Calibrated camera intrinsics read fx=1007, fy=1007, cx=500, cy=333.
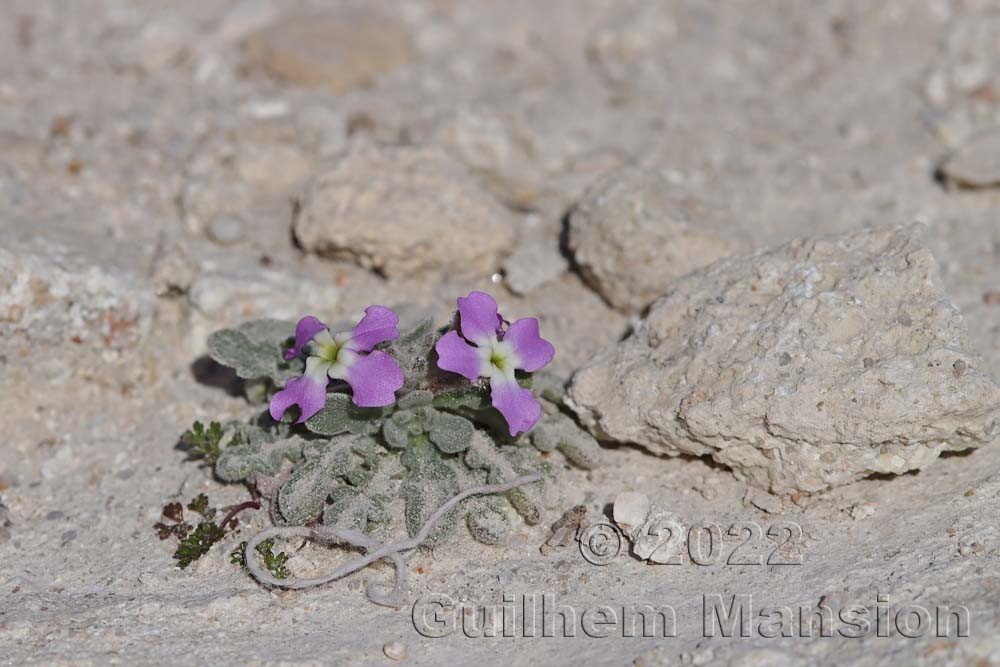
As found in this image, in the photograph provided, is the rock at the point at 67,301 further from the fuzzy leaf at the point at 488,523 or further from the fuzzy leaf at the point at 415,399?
the fuzzy leaf at the point at 488,523

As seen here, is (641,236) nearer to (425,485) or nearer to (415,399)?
(415,399)

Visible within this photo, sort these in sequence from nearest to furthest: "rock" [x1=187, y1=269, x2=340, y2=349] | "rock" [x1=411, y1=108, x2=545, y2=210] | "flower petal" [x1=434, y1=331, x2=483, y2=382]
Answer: "flower petal" [x1=434, y1=331, x2=483, y2=382]
"rock" [x1=187, y1=269, x2=340, y2=349]
"rock" [x1=411, y1=108, x2=545, y2=210]

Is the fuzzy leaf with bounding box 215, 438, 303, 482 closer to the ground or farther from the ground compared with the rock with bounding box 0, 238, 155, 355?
closer to the ground

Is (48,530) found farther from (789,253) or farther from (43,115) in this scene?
(789,253)

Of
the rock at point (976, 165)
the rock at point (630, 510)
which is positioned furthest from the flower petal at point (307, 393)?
the rock at point (976, 165)

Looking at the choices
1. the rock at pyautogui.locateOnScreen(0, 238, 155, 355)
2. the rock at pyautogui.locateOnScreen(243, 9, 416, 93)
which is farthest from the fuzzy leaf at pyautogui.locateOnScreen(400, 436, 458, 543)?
the rock at pyautogui.locateOnScreen(243, 9, 416, 93)

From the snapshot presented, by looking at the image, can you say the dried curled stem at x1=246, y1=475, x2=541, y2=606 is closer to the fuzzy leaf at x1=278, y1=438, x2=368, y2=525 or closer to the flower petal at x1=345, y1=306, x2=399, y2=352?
the fuzzy leaf at x1=278, y1=438, x2=368, y2=525

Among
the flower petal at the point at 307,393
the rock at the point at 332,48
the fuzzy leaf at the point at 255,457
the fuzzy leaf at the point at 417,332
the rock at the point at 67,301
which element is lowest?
the fuzzy leaf at the point at 255,457
